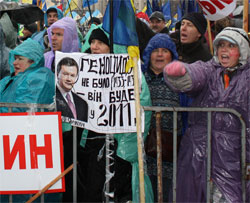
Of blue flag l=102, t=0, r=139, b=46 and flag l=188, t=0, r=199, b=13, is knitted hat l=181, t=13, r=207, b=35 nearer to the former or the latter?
blue flag l=102, t=0, r=139, b=46

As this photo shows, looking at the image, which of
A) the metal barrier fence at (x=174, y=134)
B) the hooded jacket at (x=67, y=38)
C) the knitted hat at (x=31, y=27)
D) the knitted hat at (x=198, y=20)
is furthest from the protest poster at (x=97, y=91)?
the knitted hat at (x=31, y=27)

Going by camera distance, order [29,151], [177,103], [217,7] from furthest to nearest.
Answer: [217,7] → [177,103] → [29,151]

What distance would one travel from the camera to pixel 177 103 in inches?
165

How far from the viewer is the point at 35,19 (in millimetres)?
7398

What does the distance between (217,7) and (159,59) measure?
89cm

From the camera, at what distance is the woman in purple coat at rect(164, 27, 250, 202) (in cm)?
372

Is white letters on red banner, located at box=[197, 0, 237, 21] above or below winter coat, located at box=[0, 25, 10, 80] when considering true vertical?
above

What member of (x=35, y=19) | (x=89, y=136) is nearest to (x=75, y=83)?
(x=89, y=136)

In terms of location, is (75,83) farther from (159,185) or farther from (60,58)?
(159,185)

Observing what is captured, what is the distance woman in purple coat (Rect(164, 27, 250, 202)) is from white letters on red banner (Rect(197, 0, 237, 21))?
2.62 ft

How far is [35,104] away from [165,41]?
4.58ft

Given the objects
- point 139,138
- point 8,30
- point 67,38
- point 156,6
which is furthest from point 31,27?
point 139,138

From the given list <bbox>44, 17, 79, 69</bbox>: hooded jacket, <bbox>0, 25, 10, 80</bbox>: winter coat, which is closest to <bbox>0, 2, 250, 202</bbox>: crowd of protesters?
<bbox>44, 17, 79, 69</bbox>: hooded jacket

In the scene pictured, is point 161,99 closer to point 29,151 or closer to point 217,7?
point 217,7
